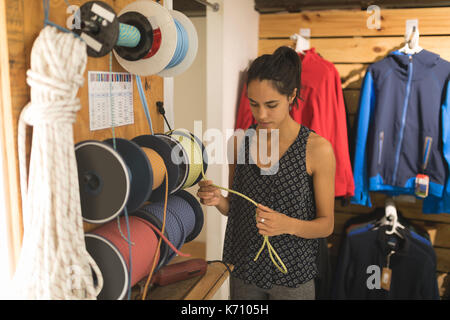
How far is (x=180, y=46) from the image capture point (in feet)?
3.31

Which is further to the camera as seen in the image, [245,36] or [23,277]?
[245,36]

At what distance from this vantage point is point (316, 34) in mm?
2473

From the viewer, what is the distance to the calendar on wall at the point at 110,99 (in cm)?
90

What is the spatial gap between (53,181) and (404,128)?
2.04m

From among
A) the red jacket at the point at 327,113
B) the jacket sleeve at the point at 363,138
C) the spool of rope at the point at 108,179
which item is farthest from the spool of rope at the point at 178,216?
the jacket sleeve at the point at 363,138

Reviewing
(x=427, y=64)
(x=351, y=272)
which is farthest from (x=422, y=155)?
(x=351, y=272)

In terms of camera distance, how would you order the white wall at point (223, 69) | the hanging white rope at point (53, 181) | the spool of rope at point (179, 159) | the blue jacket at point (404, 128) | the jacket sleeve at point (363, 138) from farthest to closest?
1. the jacket sleeve at point (363, 138)
2. the blue jacket at point (404, 128)
3. the white wall at point (223, 69)
4. the spool of rope at point (179, 159)
5. the hanging white rope at point (53, 181)

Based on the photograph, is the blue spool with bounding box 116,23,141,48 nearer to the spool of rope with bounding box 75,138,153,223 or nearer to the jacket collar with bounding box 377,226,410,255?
the spool of rope with bounding box 75,138,153,223

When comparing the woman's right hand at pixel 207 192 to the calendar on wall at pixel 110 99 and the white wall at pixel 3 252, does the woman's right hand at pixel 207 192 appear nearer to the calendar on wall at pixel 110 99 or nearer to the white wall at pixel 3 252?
the calendar on wall at pixel 110 99

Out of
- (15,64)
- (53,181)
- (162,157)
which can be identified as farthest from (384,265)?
(15,64)

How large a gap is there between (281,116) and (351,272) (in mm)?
1420

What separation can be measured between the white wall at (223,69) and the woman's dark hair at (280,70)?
0.76m

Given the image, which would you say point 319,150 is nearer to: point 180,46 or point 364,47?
point 180,46
